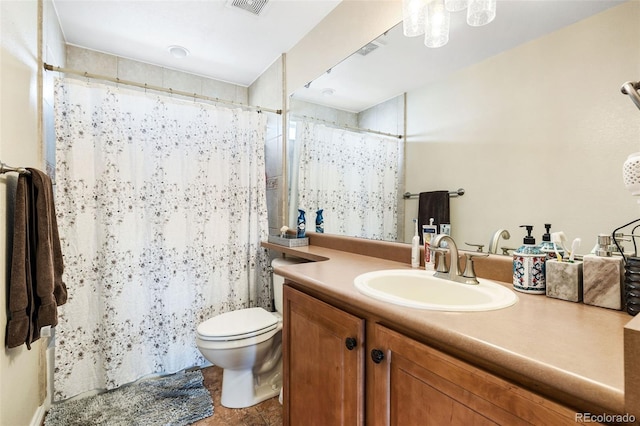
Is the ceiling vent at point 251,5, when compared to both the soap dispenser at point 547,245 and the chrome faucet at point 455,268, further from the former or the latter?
the soap dispenser at point 547,245

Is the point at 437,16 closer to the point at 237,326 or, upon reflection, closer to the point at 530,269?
the point at 530,269

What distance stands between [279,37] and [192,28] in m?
0.60

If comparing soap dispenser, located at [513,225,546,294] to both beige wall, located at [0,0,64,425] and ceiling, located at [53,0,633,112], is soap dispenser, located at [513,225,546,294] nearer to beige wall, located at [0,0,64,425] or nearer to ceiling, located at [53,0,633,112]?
ceiling, located at [53,0,633,112]

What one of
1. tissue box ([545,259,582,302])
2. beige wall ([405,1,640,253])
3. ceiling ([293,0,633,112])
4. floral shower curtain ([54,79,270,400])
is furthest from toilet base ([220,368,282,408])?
ceiling ([293,0,633,112])

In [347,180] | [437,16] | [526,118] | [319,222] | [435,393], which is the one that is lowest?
[435,393]

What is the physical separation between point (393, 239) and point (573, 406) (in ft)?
3.44

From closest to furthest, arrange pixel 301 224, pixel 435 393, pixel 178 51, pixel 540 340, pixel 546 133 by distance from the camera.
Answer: pixel 540 340
pixel 435 393
pixel 546 133
pixel 301 224
pixel 178 51

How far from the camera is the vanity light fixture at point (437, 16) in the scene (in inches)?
43.4

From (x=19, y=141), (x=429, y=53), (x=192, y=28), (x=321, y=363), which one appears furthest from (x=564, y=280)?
(x=192, y=28)

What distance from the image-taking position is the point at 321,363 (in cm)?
103

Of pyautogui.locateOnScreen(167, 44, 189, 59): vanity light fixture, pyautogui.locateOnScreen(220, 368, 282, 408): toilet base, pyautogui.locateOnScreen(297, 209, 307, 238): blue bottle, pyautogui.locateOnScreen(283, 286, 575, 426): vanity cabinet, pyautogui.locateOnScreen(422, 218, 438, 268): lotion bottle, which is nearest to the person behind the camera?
pyautogui.locateOnScreen(283, 286, 575, 426): vanity cabinet

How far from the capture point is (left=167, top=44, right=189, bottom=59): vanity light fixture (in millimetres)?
2260

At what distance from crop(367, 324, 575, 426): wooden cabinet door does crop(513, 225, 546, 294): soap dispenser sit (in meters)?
0.42

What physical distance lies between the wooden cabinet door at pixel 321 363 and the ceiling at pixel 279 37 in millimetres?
1136
